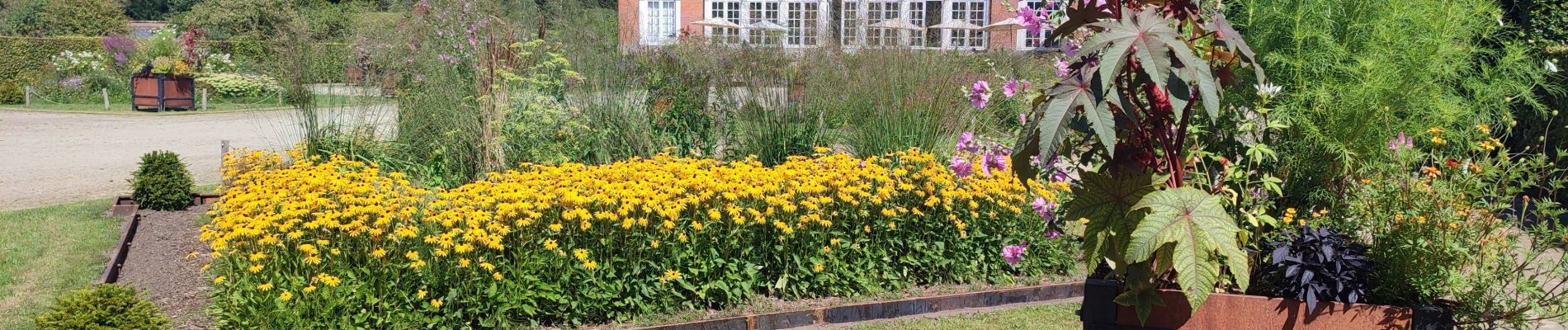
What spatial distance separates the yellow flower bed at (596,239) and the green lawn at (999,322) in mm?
315

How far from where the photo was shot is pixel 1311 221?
322cm

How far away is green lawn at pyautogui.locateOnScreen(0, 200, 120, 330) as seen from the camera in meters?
4.37

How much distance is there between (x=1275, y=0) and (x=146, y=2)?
4775 cm

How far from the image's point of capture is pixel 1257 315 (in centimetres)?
268

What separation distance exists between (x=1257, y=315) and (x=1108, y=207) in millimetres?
591

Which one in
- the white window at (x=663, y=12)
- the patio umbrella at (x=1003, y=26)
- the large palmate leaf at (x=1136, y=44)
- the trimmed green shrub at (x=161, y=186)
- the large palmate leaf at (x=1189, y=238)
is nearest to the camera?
the large palmate leaf at (x=1136, y=44)

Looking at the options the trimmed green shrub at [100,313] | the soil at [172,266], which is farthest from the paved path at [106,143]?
the trimmed green shrub at [100,313]

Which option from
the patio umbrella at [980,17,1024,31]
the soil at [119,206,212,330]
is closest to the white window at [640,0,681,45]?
the patio umbrella at [980,17,1024,31]

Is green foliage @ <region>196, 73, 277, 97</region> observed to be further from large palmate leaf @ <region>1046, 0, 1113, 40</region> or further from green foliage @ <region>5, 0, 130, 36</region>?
large palmate leaf @ <region>1046, 0, 1113, 40</region>

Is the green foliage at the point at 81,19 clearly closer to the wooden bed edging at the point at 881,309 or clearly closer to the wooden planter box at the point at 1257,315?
the wooden bed edging at the point at 881,309

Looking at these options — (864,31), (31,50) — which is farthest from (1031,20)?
(31,50)

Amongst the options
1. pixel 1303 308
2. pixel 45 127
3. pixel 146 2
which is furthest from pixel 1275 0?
pixel 146 2

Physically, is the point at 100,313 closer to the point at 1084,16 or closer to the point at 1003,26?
the point at 1084,16

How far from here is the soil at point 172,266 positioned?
161 inches
